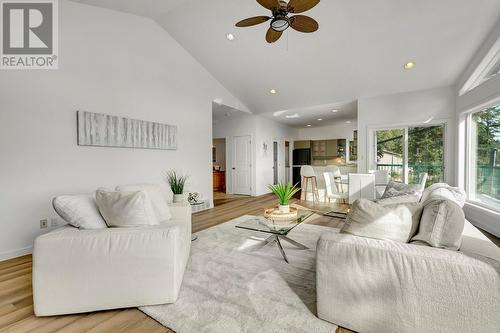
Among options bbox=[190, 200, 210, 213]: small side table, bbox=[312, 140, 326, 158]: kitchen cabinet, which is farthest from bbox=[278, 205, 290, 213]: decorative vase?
bbox=[312, 140, 326, 158]: kitchen cabinet

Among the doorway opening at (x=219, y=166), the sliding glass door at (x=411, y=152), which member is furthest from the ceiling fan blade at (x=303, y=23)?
the doorway opening at (x=219, y=166)

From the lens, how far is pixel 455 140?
15.2 feet

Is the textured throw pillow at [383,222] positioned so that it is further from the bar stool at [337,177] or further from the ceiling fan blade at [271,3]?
the bar stool at [337,177]

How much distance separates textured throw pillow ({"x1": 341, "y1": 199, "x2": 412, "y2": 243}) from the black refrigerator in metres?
8.09

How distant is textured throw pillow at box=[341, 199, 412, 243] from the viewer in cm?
147

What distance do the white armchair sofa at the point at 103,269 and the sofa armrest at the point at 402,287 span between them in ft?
3.74

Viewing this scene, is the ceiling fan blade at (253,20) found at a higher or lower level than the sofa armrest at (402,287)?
higher

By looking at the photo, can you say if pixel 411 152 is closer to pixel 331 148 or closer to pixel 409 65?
pixel 409 65

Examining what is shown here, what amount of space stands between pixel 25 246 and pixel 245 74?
4832 mm

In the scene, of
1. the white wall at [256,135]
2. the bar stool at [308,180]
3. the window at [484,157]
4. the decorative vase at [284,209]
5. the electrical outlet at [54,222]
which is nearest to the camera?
the decorative vase at [284,209]

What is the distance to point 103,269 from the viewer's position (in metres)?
1.62

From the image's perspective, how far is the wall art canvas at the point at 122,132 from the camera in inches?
131

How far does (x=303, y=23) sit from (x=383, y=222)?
234 cm

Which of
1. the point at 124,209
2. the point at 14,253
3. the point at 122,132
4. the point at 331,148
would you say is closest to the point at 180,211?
the point at 124,209
